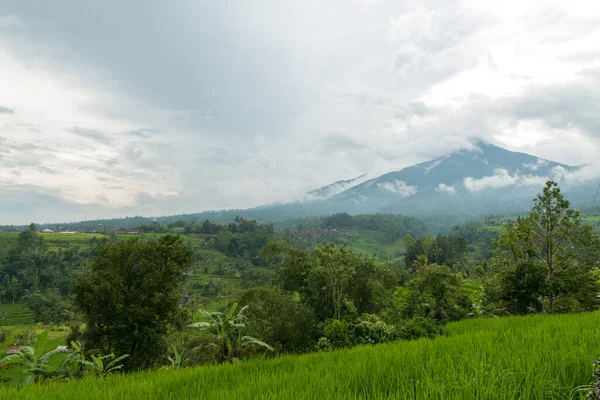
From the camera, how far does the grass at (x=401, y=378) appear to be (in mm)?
2604

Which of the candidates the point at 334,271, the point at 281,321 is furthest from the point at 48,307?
the point at 334,271

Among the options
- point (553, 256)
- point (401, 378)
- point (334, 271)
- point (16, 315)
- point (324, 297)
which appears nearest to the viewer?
point (401, 378)

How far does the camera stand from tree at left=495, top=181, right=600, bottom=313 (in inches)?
509

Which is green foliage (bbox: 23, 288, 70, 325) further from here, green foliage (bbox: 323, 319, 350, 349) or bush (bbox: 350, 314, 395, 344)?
bush (bbox: 350, 314, 395, 344)

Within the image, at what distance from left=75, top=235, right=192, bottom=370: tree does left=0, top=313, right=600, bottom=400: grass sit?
13.6m

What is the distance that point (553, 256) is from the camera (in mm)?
13969

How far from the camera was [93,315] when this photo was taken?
1675 cm

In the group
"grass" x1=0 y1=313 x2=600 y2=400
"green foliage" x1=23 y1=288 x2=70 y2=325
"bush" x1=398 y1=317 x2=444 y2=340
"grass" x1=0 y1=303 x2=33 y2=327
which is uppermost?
"grass" x1=0 y1=313 x2=600 y2=400

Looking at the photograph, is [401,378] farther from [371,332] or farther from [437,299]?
[437,299]

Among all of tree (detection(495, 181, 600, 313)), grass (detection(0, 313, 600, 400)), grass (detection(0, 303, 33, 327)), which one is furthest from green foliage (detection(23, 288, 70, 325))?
tree (detection(495, 181, 600, 313))

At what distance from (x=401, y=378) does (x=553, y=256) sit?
48.5ft

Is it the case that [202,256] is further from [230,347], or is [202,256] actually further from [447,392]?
[447,392]

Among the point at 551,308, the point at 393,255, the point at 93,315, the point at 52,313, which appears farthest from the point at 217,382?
the point at 393,255

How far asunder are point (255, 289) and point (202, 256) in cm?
9549
